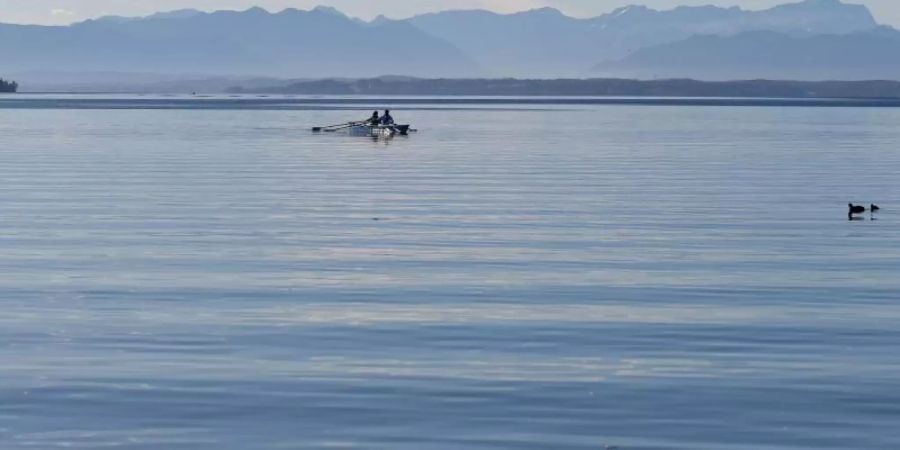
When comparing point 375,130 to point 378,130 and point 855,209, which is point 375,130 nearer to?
point 378,130

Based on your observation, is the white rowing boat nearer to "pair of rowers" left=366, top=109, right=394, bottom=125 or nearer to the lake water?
"pair of rowers" left=366, top=109, right=394, bottom=125

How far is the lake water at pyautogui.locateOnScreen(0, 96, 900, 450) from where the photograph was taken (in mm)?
15766

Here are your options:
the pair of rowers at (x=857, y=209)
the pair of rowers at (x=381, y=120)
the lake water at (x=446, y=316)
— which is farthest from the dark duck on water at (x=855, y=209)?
the pair of rowers at (x=381, y=120)

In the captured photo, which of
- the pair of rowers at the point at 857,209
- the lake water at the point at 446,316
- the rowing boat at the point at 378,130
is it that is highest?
the lake water at the point at 446,316

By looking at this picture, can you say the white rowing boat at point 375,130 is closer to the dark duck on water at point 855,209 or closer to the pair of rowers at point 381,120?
the pair of rowers at point 381,120

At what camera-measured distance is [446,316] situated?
2216 cm

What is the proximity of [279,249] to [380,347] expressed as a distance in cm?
1071

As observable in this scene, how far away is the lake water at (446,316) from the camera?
51.7ft

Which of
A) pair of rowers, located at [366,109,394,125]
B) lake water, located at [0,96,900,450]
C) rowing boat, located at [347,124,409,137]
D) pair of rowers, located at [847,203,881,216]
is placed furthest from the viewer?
rowing boat, located at [347,124,409,137]

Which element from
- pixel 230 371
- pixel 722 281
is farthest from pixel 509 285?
pixel 230 371

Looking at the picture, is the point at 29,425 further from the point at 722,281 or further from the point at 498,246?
the point at 498,246

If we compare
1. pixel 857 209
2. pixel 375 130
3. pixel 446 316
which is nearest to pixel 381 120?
pixel 375 130

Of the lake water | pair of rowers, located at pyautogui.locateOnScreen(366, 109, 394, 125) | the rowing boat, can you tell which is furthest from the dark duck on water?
the rowing boat

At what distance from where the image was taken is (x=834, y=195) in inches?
1767
